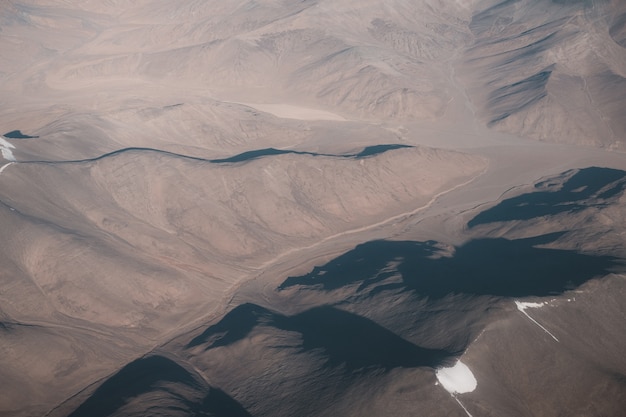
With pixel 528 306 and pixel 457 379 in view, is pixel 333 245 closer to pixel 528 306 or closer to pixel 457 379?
pixel 528 306

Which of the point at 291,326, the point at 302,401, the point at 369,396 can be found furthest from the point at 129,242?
the point at 369,396

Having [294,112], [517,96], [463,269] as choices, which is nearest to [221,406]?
[463,269]

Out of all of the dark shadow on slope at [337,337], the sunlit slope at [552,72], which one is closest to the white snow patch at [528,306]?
the dark shadow on slope at [337,337]

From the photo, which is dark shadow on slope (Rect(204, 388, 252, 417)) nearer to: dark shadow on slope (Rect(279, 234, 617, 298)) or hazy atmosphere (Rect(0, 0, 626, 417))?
hazy atmosphere (Rect(0, 0, 626, 417))

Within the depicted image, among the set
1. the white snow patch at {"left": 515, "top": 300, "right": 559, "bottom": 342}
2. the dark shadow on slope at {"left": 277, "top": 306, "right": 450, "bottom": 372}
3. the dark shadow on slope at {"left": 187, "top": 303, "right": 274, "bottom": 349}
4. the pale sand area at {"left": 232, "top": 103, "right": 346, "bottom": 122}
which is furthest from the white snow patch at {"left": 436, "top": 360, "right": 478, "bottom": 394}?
the pale sand area at {"left": 232, "top": 103, "right": 346, "bottom": 122}

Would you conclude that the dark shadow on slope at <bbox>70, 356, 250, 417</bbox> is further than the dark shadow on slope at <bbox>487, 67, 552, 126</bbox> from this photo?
No

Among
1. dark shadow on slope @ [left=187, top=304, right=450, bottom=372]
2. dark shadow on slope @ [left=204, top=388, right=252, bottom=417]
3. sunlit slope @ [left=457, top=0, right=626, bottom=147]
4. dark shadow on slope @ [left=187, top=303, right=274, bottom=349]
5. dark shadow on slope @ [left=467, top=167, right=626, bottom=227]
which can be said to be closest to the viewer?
dark shadow on slope @ [left=187, top=304, right=450, bottom=372]
